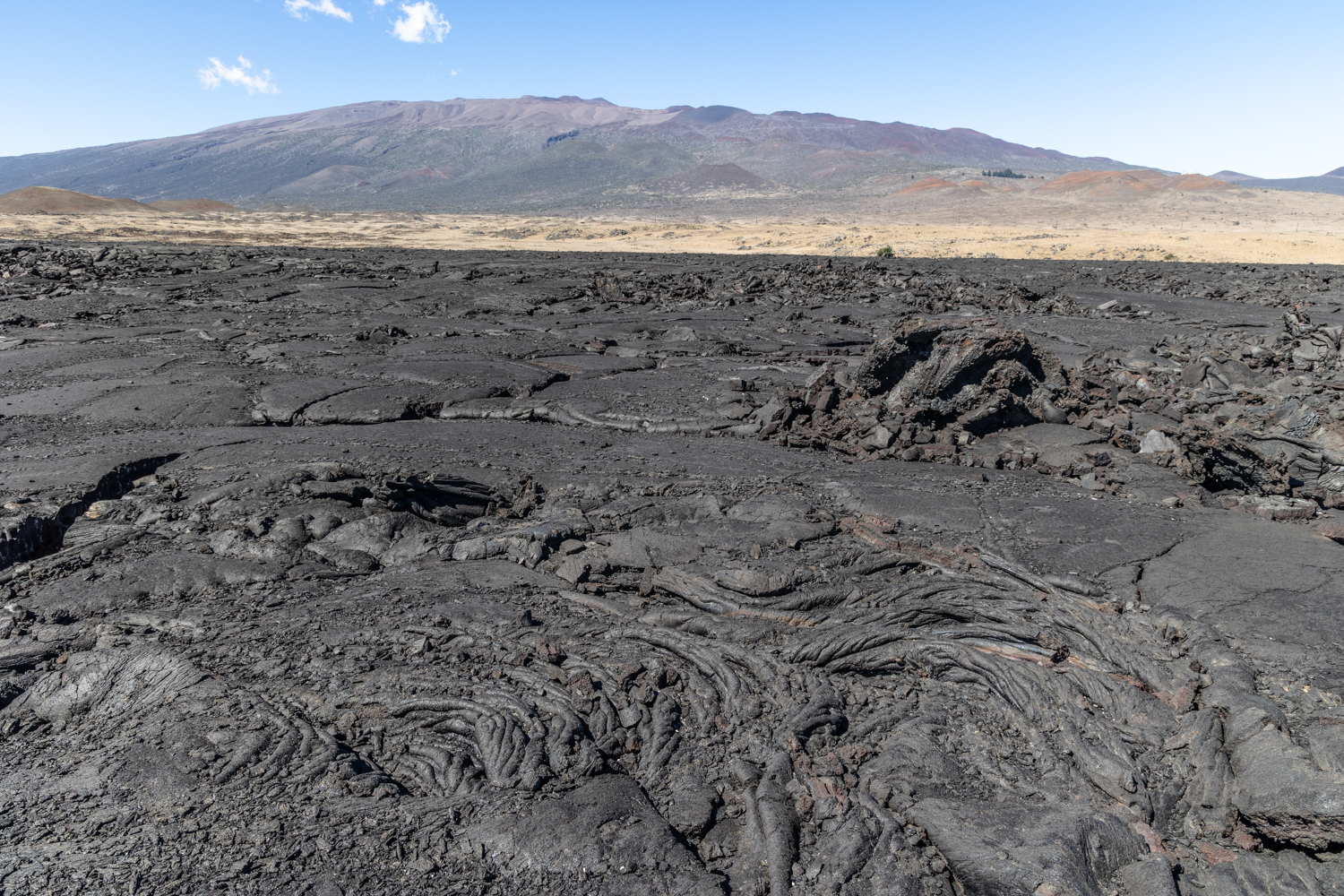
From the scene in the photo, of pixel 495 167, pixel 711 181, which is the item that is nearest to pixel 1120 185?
pixel 711 181

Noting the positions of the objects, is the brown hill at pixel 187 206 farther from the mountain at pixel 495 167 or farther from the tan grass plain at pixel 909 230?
the mountain at pixel 495 167

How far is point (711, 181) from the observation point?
105 m

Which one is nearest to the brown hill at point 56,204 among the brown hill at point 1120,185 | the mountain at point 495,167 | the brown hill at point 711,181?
the mountain at point 495,167

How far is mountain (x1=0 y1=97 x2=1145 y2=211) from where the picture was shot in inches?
4200

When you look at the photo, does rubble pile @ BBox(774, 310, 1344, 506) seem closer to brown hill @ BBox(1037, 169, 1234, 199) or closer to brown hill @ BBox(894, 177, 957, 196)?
brown hill @ BBox(1037, 169, 1234, 199)

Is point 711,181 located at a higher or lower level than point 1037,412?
higher

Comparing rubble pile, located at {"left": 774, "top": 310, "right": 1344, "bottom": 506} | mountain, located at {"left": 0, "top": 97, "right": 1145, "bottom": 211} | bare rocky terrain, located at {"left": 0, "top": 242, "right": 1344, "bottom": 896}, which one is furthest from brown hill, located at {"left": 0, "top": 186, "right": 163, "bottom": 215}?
rubble pile, located at {"left": 774, "top": 310, "right": 1344, "bottom": 506}

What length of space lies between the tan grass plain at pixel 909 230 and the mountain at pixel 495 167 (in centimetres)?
2634

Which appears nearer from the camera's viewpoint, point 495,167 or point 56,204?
point 56,204

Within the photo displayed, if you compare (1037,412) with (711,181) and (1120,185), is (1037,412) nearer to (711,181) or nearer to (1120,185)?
(1120,185)

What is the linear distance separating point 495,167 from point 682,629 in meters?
164

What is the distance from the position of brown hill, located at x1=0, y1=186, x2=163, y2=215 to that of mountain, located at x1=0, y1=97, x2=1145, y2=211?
37.2 m

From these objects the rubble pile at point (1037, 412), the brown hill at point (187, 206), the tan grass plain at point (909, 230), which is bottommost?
the rubble pile at point (1037, 412)

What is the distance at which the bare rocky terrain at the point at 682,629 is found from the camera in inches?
113
